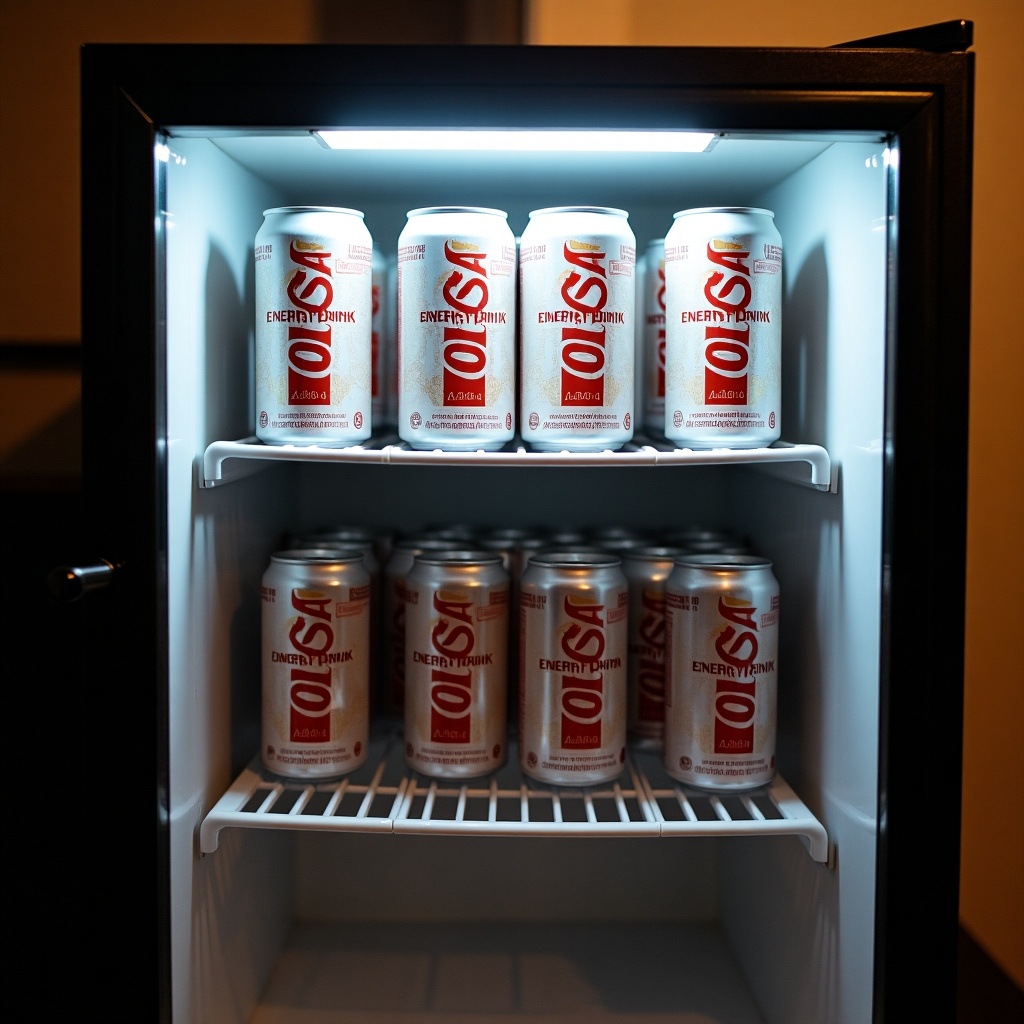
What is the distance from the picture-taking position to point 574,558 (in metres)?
1.17

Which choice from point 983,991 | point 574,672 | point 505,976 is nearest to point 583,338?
point 574,672

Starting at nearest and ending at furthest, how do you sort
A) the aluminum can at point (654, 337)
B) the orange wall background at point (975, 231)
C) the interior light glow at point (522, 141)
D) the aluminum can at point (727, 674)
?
the interior light glow at point (522, 141), the aluminum can at point (727, 674), the aluminum can at point (654, 337), the orange wall background at point (975, 231)

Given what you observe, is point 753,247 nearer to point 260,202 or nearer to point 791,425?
point 791,425

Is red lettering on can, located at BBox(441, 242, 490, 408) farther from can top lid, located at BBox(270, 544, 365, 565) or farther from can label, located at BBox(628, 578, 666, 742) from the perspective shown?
can label, located at BBox(628, 578, 666, 742)

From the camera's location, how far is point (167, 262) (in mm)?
968

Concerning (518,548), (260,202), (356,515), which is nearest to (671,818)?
(518,548)

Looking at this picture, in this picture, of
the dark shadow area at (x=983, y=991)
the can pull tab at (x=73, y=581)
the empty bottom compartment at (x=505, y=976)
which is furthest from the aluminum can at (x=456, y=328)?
the dark shadow area at (x=983, y=991)

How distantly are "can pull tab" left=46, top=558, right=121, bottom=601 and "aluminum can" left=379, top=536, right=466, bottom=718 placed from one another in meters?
0.46

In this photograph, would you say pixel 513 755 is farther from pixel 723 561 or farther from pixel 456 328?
pixel 456 328

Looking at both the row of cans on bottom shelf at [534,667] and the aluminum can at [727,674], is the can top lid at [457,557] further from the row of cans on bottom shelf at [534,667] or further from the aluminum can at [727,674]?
the aluminum can at [727,674]

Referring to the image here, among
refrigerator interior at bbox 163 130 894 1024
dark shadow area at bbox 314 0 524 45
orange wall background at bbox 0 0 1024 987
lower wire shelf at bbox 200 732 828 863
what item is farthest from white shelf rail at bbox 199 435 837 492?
dark shadow area at bbox 314 0 524 45

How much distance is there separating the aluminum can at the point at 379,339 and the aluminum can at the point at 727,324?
1.32 feet

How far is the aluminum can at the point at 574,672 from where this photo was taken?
3.68ft

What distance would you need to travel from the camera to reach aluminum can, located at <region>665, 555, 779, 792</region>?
3.62ft
